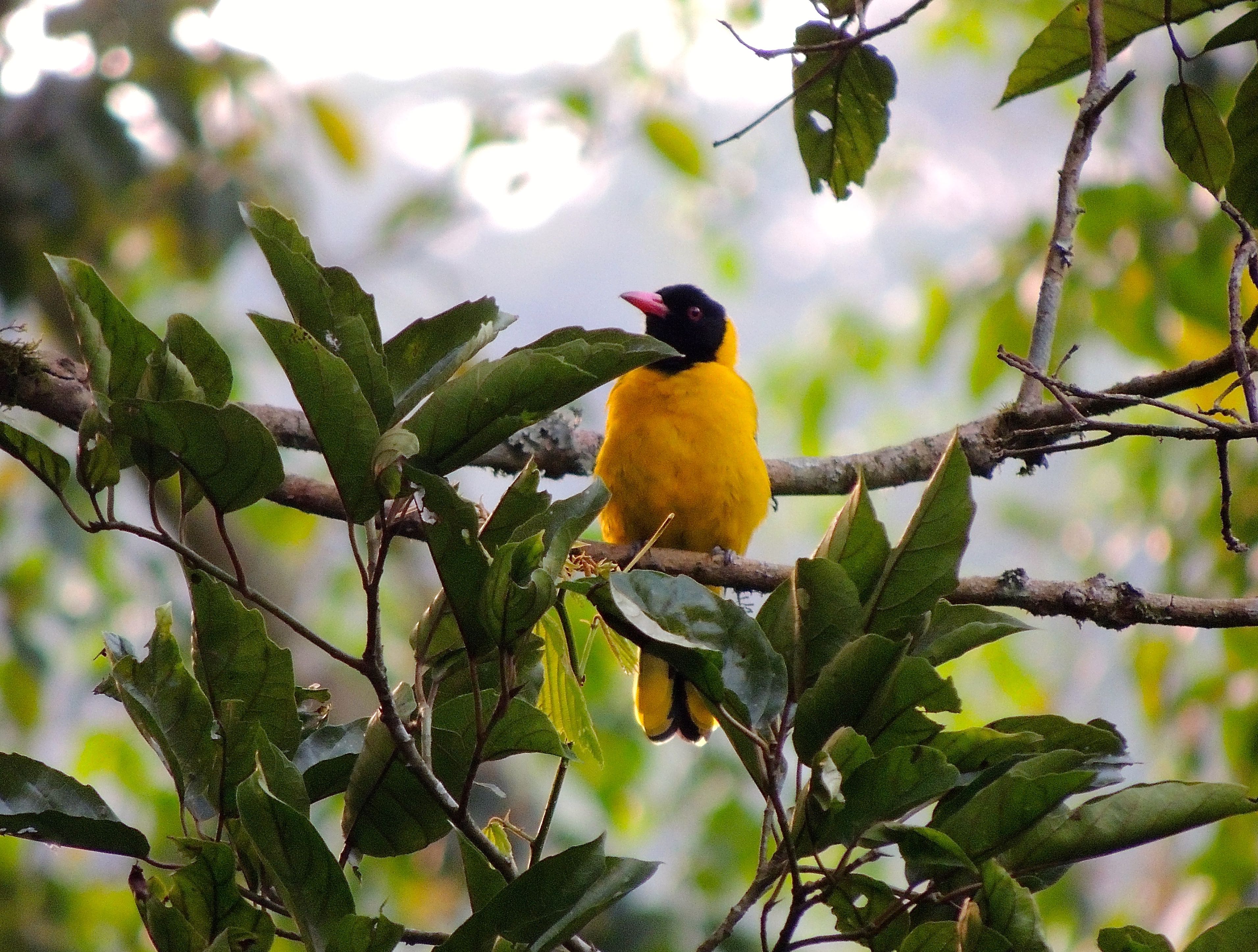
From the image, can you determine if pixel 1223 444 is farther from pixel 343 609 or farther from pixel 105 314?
pixel 343 609

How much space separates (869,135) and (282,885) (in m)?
1.49

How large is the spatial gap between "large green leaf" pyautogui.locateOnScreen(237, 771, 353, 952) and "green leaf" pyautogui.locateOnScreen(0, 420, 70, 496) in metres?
0.36

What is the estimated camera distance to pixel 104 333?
120 cm

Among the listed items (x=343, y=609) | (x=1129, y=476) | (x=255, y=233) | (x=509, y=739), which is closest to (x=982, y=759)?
(x=509, y=739)

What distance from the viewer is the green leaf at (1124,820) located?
1.15 metres

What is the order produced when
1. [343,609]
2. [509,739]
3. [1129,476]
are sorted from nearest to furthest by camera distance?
1. [509,739]
2. [1129,476]
3. [343,609]

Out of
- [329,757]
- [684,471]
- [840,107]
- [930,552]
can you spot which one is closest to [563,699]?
[329,757]

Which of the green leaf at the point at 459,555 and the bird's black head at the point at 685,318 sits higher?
the bird's black head at the point at 685,318

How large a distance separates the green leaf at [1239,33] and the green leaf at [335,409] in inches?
48.8

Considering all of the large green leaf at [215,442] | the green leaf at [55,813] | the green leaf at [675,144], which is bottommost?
the green leaf at [55,813]

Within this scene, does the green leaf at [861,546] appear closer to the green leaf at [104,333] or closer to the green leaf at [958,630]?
the green leaf at [958,630]

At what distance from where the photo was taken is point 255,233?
3.75ft

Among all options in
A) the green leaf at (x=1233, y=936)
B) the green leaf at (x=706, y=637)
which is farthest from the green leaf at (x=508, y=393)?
the green leaf at (x=1233, y=936)

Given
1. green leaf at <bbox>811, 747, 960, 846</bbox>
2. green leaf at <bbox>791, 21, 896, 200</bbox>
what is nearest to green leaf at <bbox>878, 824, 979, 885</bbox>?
green leaf at <bbox>811, 747, 960, 846</bbox>
